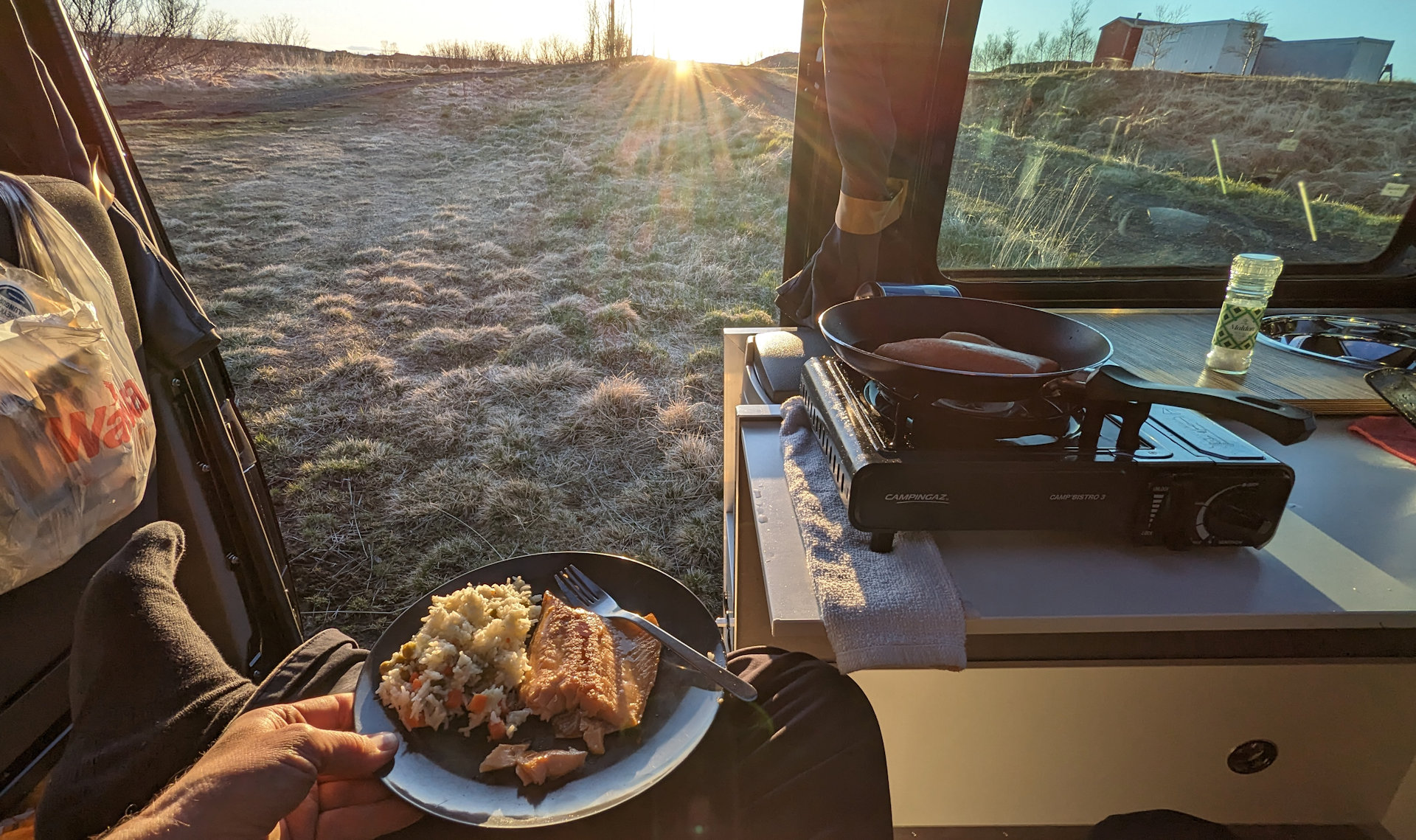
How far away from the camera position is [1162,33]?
1786mm

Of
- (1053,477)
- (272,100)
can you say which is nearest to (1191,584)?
(1053,477)

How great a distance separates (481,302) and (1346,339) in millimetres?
4510

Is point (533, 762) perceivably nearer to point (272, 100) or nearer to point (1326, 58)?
point (1326, 58)

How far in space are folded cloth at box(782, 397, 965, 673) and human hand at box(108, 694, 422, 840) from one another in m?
0.57

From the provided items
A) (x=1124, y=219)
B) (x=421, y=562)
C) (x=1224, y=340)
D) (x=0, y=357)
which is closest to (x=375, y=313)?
(x=421, y=562)

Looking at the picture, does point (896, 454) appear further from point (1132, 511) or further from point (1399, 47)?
point (1399, 47)

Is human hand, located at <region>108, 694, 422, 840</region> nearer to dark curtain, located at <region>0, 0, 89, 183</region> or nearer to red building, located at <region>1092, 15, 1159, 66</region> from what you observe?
dark curtain, located at <region>0, 0, 89, 183</region>

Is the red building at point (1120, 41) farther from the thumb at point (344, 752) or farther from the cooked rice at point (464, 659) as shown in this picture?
the thumb at point (344, 752)

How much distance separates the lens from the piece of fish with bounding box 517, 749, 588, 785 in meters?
0.80

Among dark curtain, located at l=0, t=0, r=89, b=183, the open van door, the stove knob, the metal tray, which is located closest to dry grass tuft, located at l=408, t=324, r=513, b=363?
the open van door

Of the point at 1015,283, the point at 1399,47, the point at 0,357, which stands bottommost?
the point at 1015,283

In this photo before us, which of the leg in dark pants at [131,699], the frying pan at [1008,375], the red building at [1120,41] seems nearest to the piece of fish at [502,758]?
the leg in dark pants at [131,699]

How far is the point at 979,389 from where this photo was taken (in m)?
0.81

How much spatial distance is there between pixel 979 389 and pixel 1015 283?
135 cm
